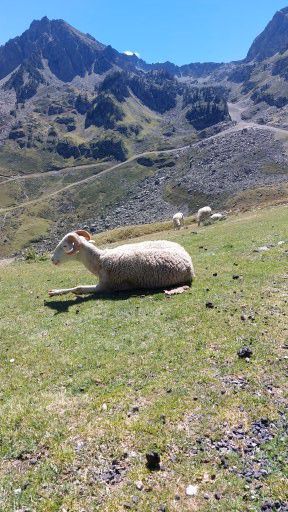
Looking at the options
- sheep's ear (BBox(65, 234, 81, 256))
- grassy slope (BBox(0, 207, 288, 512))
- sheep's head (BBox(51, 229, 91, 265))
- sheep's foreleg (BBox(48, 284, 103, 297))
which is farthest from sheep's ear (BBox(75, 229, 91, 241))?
grassy slope (BBox(0, 207, 288, 512))

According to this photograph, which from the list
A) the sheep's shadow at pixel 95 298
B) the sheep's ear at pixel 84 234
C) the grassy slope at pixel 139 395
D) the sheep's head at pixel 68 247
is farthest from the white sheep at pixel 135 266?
the grassy slope at pixel 139 395

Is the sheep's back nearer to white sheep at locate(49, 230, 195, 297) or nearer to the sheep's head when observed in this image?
white sheep at locate(49, 230, 195, 297)

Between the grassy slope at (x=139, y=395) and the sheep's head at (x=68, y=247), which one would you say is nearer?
the grassy slope at (x=139, y=395)

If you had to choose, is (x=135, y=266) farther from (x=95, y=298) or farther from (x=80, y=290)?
(x=80, y=290)

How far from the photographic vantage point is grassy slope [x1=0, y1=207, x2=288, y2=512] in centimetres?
769

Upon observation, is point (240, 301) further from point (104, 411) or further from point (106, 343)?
point (104, 411)

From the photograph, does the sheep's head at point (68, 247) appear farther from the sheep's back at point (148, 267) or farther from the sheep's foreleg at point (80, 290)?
the sheep's foreleg at point (80, 290)

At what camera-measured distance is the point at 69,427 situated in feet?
31.1

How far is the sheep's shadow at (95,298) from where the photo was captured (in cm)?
1896

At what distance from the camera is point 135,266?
65.2 feet

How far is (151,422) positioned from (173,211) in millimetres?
169354

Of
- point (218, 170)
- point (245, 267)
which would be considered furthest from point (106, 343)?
point (218, 170)

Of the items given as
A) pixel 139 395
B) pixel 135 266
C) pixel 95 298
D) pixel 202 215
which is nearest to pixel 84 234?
pixel 135 266

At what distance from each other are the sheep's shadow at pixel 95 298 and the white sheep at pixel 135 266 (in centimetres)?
32
